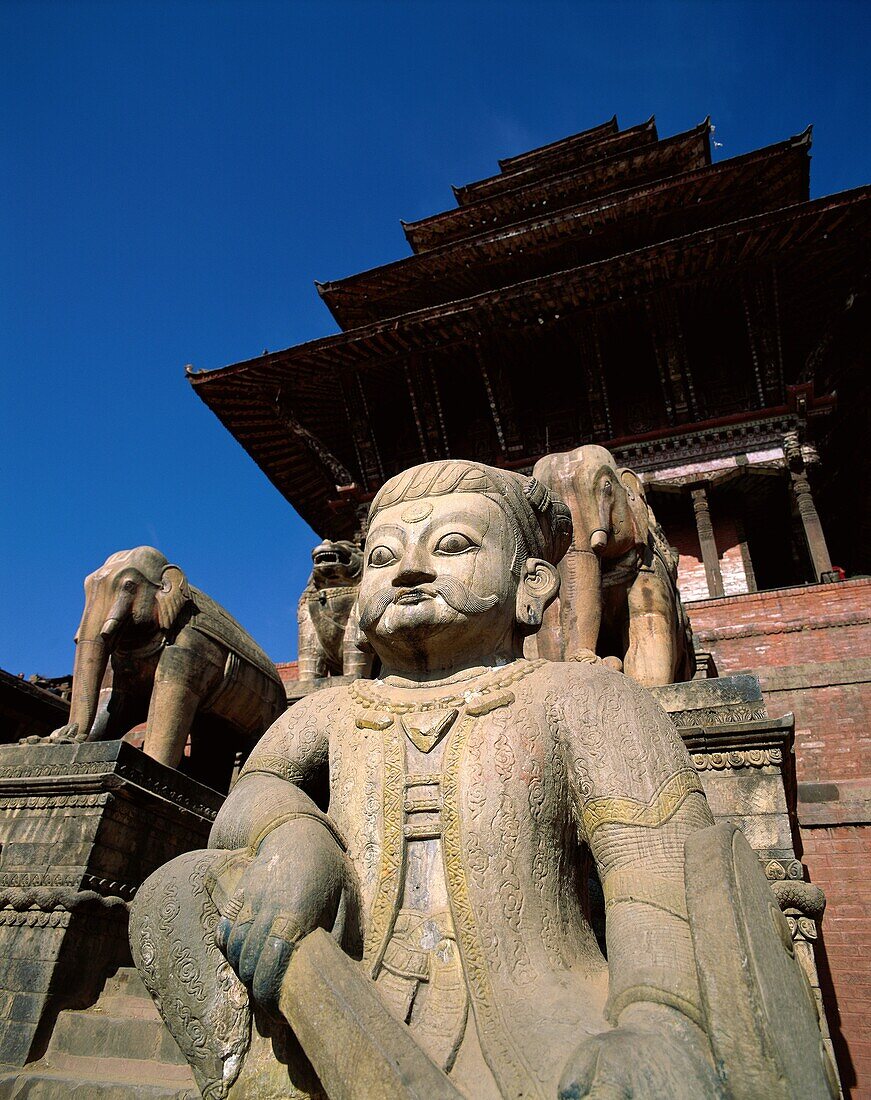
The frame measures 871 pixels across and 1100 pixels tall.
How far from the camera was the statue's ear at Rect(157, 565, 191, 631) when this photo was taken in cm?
476

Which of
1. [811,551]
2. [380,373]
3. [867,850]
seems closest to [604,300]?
[380,373]

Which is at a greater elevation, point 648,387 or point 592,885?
point 648,387

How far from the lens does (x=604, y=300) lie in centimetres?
1429

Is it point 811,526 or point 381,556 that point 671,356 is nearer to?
point 811,526

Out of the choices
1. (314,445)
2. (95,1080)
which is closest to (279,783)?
(95,1080)

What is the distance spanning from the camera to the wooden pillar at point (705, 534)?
14203 mm

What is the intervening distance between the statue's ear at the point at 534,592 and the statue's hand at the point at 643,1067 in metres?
1.24

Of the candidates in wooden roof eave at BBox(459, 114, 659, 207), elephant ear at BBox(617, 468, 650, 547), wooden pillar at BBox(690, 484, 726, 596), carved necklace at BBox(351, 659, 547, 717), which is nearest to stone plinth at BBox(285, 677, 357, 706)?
elephant ear at BBox(617, 468, 650, 547)

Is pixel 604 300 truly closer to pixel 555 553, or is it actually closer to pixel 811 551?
pixel 811 551

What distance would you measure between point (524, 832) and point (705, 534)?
530 inches

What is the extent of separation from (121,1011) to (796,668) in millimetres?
7878

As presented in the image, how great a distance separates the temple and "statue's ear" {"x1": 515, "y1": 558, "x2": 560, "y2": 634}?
349 inches

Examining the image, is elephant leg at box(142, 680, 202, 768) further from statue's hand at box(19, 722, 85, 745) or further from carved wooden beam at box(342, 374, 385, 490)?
carved wooden beam at box(342, 374, 385, 490)

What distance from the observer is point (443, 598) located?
2.28 meters
